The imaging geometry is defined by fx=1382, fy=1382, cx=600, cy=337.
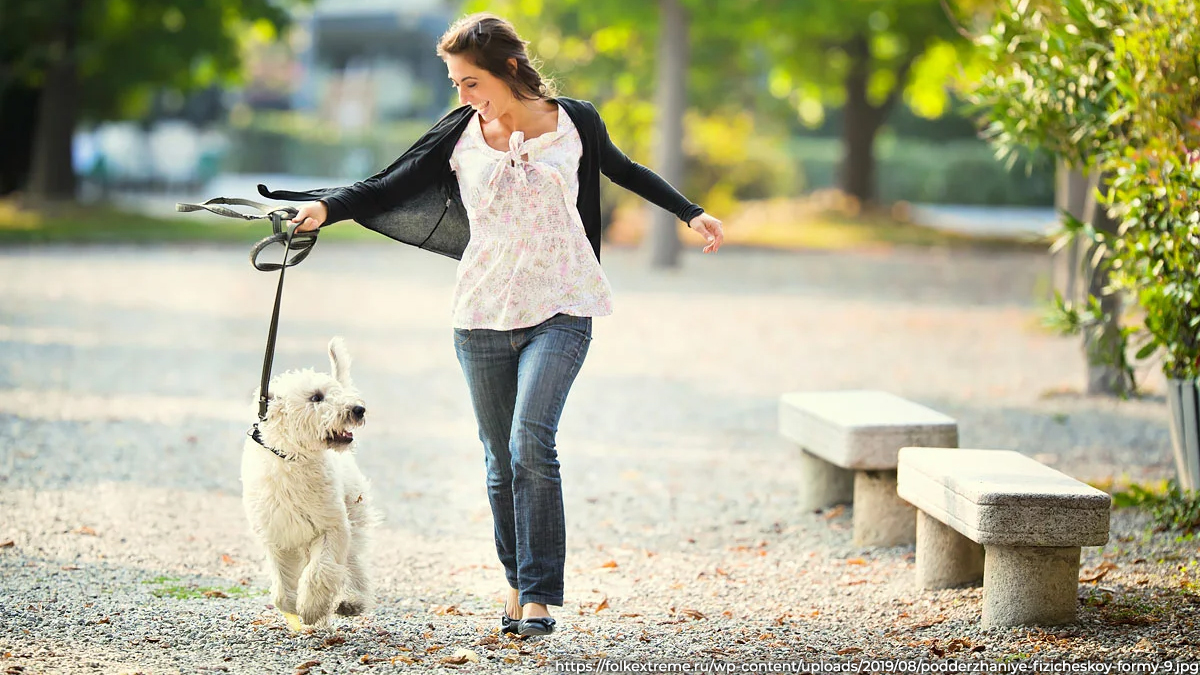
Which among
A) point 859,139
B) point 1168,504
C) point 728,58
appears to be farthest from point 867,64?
point 1168,504

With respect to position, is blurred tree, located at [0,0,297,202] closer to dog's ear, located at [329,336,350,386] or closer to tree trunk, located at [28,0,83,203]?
tree trunk, located at [28,0,83,203]

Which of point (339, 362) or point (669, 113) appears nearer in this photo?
point (339, 362)

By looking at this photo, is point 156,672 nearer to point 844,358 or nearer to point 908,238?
point 844,358

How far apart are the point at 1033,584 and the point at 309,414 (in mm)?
2581

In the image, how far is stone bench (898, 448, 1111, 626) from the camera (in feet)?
15.7

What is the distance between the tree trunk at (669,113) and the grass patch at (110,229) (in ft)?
21.0

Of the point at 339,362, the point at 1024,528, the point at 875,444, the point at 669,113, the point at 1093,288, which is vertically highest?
the point at 669,113

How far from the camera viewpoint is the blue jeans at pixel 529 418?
177 inches

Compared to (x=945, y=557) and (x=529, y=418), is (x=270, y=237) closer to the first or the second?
(x=529, y=418)

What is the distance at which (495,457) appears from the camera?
15.7 ft

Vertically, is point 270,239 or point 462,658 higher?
point 270,239

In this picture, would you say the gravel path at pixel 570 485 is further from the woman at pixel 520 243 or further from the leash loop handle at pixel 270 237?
the woman at pixel 520 243

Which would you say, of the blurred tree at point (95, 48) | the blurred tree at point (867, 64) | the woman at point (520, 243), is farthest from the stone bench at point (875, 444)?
the blurred tree at point (95, 48)

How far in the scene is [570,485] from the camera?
778 cm
